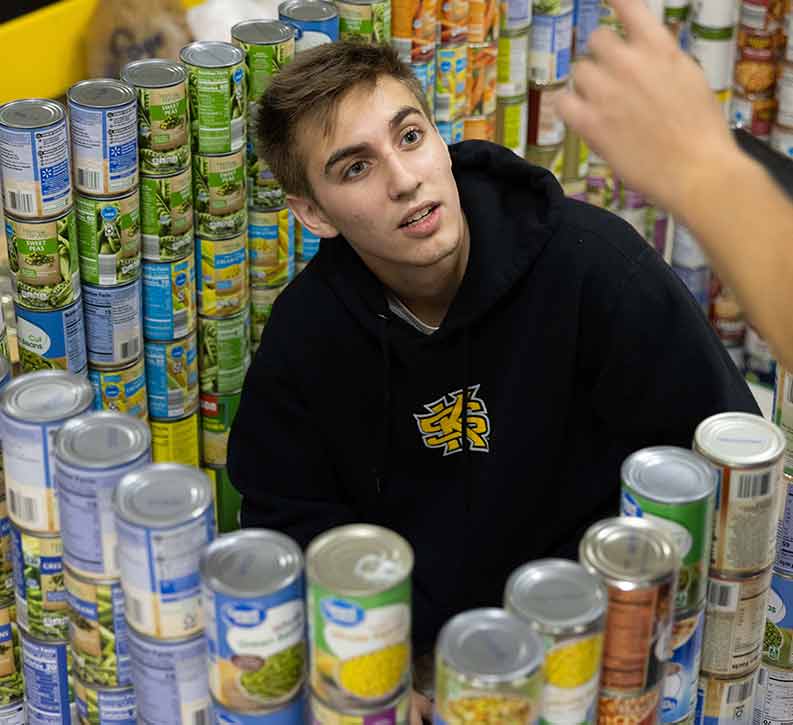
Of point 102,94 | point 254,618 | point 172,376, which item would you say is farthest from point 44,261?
point 254,618

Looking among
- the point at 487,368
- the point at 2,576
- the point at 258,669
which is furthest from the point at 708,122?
the point at 2,576

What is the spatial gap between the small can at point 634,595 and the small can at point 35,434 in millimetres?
612

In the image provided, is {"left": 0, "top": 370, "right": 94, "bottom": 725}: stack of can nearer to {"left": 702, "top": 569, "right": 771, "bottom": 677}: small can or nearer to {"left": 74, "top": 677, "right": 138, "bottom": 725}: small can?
{"left": 74, "top": 677, "right": 138, "bottom": 725}: small can

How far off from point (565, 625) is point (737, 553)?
1.34 ft

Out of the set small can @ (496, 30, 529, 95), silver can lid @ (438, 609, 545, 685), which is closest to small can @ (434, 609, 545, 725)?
silver can lid @ (438, 609, 545, 685)

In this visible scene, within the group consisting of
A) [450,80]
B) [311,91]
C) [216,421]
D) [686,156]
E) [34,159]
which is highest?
[686,156]

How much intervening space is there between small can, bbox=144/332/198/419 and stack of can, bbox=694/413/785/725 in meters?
1.42

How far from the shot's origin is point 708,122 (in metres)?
1.50

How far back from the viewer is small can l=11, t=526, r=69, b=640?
5.87 ft

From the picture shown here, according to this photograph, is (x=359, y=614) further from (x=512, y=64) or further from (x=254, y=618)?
(x=512, y=64)

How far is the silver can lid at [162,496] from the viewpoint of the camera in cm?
152

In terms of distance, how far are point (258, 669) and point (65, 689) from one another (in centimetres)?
57

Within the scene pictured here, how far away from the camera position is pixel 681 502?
5.15 feet

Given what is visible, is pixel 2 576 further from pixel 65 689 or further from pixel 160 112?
pixel 160 112
